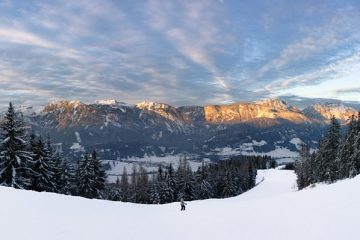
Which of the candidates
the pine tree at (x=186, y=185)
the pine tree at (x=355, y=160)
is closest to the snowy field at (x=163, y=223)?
the pine tree at (x=355, y=160)

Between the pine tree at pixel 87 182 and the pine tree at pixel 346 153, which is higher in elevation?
the pine tree at pixel 346 153

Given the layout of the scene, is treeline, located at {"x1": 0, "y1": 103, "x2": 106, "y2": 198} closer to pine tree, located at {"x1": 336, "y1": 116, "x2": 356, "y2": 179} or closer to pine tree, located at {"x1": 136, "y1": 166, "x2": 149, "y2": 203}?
pine tree, located at {"x1": 336, "y1": 116, "x2": 356, "y2": 179}

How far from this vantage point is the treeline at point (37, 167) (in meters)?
43.8

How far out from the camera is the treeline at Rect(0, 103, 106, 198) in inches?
1725

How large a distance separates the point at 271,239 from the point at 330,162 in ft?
185

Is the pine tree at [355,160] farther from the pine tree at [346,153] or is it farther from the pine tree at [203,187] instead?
the pine tree at [203,187]

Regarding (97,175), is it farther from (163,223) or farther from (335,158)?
(335,158)

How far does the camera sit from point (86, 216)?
26.9 metres

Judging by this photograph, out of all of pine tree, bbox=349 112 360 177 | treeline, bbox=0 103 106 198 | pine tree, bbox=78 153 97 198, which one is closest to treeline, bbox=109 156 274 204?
pine tree, bbox=78 153 97 198

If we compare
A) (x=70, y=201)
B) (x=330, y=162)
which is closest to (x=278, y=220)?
(x=70, y=201)

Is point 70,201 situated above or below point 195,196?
above

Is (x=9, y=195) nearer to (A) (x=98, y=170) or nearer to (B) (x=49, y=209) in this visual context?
(B) (x=49, y=209)

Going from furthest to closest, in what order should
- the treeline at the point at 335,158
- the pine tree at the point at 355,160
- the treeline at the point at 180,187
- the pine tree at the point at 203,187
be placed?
the pine tree at the point at 203,187 → the treeline at the point at 180,187 → the treeline at the point at 335,158 → the pine tree at the point at 355,160

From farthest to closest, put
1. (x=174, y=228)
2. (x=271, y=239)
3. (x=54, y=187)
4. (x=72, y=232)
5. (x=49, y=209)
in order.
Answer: (x=54, y=187) < (x=49, y=209) < (x=174, y=228) < (x=72, y=232) < (x=271, y=239)
